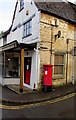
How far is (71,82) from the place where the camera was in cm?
986

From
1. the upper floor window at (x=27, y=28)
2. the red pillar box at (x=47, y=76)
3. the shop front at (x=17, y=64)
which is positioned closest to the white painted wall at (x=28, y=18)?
the upper floor window at (x=27, y=28)

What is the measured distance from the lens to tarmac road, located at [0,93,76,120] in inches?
177

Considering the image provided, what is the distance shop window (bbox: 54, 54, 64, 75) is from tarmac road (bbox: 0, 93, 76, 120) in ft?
11.9

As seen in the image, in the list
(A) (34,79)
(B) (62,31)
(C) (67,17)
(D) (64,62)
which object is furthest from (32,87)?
(C) (67,17)

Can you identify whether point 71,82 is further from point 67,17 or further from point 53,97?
point 67,17

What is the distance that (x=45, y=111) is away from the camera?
4953mm

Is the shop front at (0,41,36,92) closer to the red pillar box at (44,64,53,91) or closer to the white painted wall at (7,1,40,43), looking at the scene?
Answer: the white painted wall at (7,1,40,43)

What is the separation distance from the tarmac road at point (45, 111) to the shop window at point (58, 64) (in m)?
3.62

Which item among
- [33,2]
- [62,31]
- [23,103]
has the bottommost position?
[23,103]

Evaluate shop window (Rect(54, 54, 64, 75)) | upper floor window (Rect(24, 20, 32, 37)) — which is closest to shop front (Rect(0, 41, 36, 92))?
upper floor window (Rect(24, 20, 32, 37))

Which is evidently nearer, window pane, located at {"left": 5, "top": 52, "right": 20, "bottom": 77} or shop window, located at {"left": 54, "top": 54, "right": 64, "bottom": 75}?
shop window, located at {"left": 54, "top": 54, "right": 64, "bottom": 75}

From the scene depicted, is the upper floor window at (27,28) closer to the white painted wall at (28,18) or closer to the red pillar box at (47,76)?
the white painted wall at (28,18)

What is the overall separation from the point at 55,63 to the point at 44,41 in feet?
6.27

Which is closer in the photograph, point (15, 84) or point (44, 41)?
point (44, 41)
